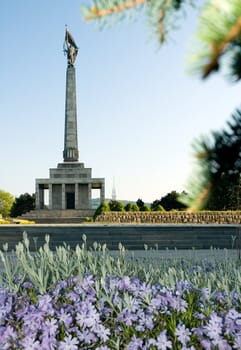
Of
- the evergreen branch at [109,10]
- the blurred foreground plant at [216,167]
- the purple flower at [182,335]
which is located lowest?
the purple flower at [182,335]

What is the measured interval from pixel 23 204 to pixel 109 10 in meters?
52.9

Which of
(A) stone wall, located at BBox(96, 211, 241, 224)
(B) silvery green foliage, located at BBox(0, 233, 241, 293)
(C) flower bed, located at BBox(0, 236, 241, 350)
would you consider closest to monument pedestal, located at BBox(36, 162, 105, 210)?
(A) stone wall, located at BBox(96, 211, 241, 224)

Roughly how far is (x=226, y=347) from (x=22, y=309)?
4.19ft

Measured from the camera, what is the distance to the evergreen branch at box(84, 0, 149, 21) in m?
1.38

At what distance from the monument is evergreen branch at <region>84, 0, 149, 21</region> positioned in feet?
123

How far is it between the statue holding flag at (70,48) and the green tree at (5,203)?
971 inches

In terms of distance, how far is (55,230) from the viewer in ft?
53.2

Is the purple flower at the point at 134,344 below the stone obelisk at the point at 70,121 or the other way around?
below

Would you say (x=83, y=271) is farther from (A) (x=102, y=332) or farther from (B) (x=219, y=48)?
(B) (x=219, y=48)

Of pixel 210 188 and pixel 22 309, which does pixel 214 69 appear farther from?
pixel 22 309

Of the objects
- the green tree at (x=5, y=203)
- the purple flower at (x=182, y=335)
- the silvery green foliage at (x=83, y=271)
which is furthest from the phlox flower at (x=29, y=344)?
the green tree at (x=5, y=203)

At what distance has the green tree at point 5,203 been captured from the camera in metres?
59.3

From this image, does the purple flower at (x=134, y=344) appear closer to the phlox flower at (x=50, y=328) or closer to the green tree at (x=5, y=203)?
the phlox flower at (x=50, y=328)

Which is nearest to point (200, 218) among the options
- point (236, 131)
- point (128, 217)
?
point (128, 217)
